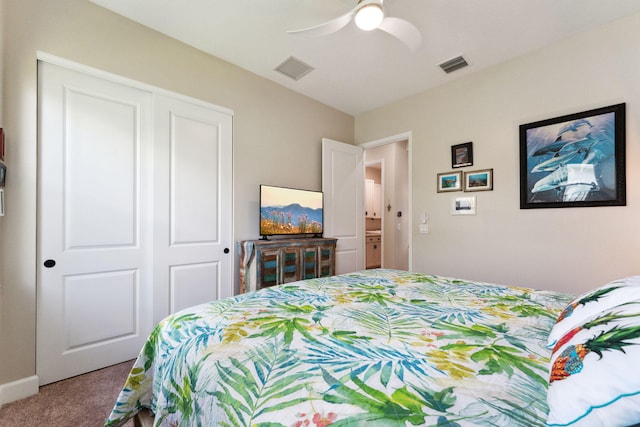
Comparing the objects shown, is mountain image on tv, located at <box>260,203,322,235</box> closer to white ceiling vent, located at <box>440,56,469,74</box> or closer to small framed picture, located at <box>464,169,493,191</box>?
small framed picture, located at <box>464,169,493,191</box>

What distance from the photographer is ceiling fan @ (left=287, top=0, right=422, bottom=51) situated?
176 centimetres

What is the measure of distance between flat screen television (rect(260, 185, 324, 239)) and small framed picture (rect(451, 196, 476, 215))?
61.5 inches

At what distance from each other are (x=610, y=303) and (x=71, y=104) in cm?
321

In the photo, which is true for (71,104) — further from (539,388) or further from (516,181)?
(516,181)

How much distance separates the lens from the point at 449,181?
3205 millimetres

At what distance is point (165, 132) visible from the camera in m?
2.50

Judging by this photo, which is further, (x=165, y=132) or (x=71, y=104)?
(x=165, y=132)

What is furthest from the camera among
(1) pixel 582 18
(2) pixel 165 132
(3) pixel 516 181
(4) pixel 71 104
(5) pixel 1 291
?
(3) pixel 516 181

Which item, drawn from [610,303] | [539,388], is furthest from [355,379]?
[610,303]

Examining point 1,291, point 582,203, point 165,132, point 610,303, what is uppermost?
point 165,132

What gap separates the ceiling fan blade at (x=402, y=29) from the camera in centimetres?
195

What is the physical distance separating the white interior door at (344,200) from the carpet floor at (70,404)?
2591 millimetres

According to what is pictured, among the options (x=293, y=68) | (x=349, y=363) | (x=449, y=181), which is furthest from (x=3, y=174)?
(x=449, y=181)

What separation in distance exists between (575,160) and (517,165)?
424 mm
